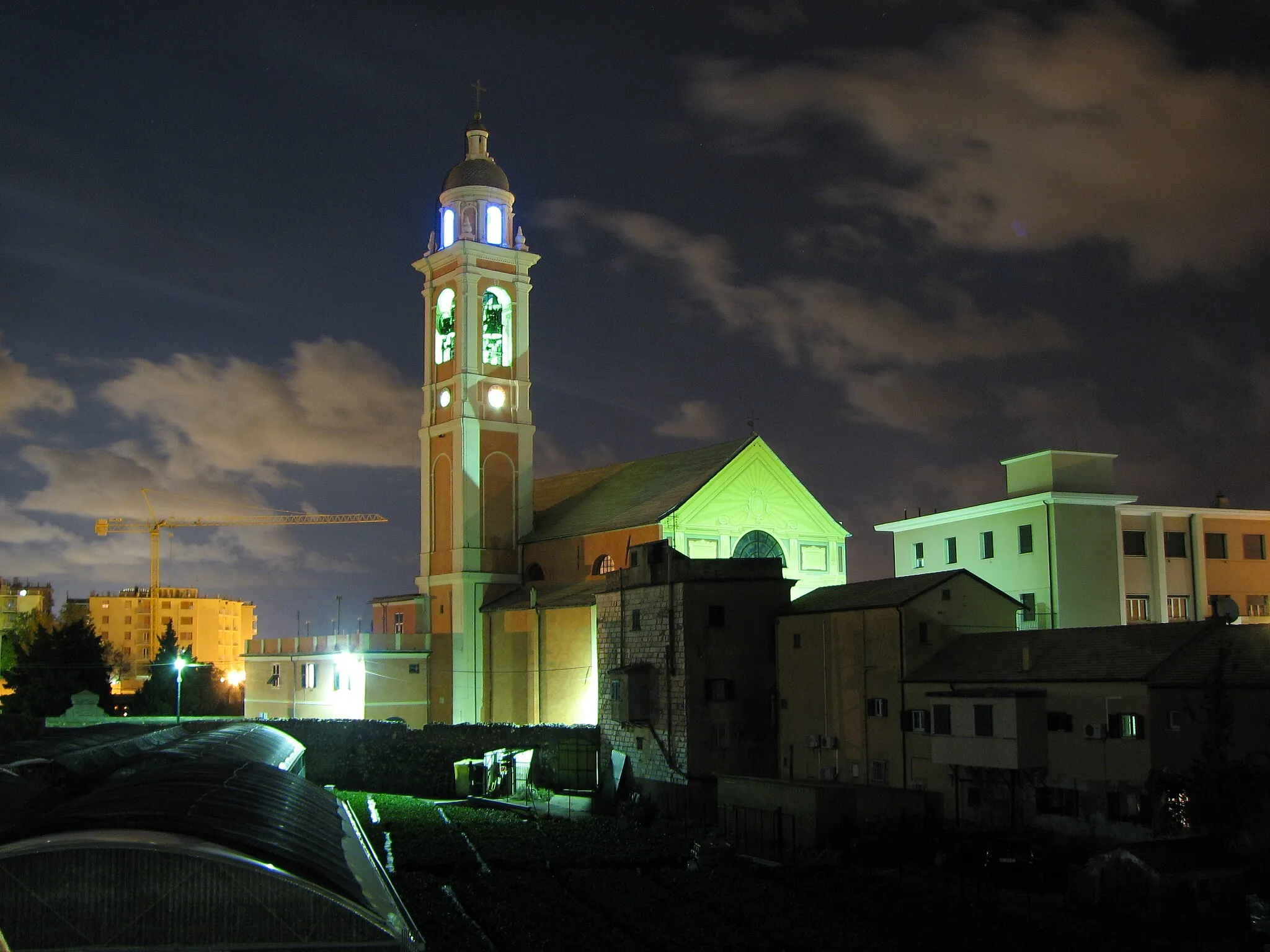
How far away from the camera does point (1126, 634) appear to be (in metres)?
37.5

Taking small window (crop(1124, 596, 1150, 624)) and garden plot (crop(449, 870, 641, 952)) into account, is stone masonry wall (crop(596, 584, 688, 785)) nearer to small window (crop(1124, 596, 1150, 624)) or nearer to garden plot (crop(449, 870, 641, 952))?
garden plot (crop(449, 870, 641, 952))

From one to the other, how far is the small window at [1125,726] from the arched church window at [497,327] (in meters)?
38.4

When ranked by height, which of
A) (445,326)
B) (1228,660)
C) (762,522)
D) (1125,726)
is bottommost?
(1125,726)

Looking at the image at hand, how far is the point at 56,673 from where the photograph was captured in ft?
230

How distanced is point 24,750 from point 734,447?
3046cm

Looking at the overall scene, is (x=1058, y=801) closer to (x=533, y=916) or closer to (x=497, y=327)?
(x=533, y=916)

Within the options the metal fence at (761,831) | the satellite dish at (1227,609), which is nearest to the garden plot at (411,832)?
the metal fence at (761,831)

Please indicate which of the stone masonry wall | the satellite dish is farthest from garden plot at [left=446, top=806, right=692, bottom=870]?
the satellite dish

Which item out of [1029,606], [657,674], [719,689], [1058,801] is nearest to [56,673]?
[657,674]

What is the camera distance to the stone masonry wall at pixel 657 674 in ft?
152

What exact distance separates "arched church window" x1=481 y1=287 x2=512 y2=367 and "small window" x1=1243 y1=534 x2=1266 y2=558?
32948 mm

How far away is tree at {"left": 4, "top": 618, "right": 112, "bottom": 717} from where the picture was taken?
6862 centimetres

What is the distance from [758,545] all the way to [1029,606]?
11.2m

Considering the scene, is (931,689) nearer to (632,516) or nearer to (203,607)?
A: (632,516)
